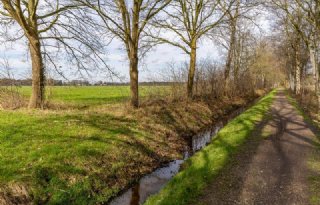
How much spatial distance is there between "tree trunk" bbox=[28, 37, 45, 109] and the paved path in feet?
34.0

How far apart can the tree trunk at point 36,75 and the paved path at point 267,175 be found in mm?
10368

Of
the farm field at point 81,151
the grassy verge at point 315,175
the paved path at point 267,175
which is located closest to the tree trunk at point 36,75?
the farm field at point 81,151

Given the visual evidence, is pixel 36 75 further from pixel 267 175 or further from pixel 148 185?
pixel 267 175

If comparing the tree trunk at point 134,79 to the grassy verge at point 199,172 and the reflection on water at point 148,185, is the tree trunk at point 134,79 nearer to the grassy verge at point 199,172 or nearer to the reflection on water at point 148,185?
the reflection on water at point 148,185

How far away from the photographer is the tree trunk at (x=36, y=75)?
13992 millimetres

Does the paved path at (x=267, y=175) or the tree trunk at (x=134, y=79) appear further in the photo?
the tree trunk at (x=134, y=79)

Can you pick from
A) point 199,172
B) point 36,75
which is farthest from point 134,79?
point 199,172

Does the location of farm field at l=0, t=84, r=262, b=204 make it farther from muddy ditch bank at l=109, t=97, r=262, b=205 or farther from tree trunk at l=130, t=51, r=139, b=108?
tree trunk at l=130, t=51, r=139, b=108

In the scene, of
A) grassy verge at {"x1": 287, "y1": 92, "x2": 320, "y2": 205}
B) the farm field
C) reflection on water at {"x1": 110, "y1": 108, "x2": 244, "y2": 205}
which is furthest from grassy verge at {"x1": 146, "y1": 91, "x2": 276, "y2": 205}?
grassy verge at {"x1": 287, "y1": 92, "x2": 320, "y2": 205}

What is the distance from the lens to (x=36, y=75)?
1420cm

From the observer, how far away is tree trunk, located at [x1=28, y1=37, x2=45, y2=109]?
45.9 ft

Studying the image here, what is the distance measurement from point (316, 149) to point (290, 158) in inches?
70.3

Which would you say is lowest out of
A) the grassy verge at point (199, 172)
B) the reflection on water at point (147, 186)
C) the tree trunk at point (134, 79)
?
the reflection on water at point (147, 186)

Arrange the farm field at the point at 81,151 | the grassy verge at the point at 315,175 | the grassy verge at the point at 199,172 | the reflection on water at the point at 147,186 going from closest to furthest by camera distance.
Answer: the grassy verge at the point at 315,175, the grassy verge at the point at 199,172, the farm field at the point at 81,151, the reflection on water at the point at 147,186
